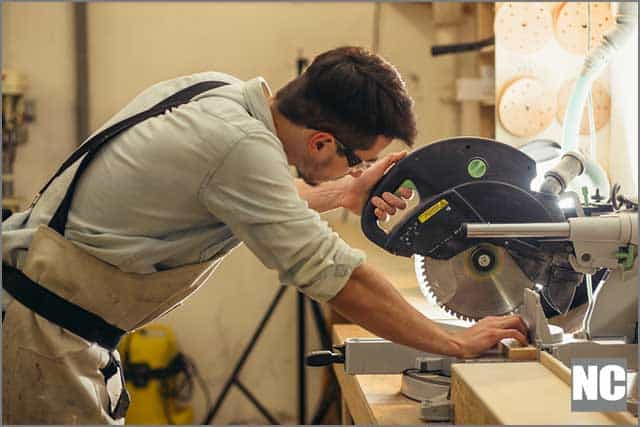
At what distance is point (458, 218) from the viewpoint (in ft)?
5.65

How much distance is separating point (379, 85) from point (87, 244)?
599 mm

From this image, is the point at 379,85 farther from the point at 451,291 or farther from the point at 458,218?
the point at 451,291

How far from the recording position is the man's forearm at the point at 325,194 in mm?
2059

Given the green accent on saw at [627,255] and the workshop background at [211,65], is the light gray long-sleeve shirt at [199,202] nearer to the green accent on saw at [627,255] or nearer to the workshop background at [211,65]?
the green accent on saw at [627,255]

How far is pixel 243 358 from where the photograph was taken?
13.2 feet

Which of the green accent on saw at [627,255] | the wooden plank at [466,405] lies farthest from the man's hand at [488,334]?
the green accent on saw at [627,255]

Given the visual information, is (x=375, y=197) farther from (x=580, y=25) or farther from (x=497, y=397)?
(x=580, y=25)

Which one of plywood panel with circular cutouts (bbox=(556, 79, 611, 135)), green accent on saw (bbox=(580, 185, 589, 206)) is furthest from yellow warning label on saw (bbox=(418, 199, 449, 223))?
plywood panel with circular cutouts (bbox=(556, 79, 611, 135))

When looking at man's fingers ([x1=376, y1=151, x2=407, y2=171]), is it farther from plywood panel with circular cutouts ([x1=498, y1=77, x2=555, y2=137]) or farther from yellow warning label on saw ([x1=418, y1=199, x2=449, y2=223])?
plywood panel with circular cutouts ([x1=498, y1=77, x2=555, y2=137])

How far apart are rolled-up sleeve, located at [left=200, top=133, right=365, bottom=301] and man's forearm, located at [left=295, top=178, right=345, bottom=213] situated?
51cm

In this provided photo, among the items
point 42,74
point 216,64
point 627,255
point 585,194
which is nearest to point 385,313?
point 627,255

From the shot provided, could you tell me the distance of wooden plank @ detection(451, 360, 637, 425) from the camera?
4.10ft

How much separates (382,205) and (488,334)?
0.33 meters


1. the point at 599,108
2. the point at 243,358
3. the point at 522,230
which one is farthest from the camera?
the point at 243,358
